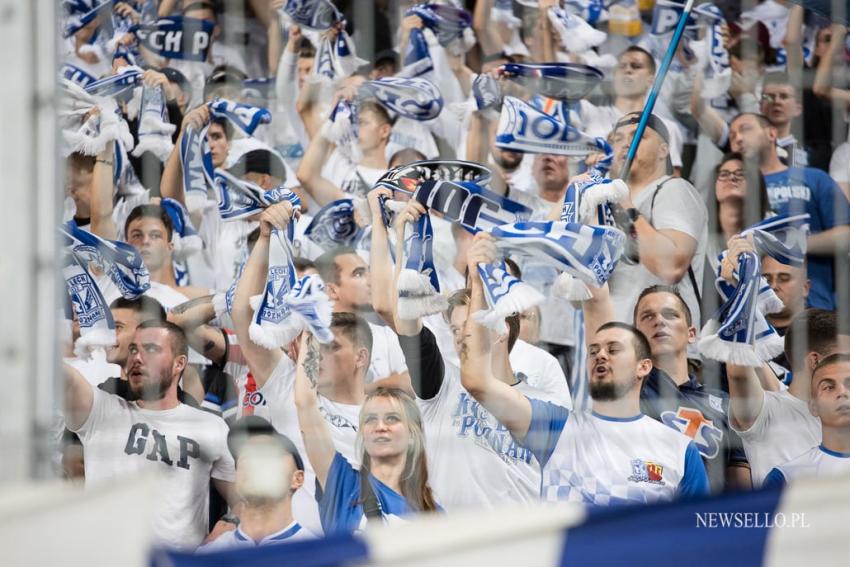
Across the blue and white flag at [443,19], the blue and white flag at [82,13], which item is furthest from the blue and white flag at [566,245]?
the blue and white flag at [82,13]

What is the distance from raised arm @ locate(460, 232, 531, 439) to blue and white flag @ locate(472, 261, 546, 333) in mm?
12

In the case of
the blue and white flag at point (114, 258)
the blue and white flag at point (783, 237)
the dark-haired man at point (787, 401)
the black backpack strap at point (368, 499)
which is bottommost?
the black backpack strap at point (368, 499)

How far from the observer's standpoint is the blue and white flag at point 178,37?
2133 millimetres

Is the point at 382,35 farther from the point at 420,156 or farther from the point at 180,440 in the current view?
the point at 180,440

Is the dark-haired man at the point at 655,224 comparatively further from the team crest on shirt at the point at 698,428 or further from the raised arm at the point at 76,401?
the raised arm at the point at 76,401

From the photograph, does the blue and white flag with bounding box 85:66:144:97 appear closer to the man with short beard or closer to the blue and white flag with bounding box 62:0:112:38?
the blue and white flag with bounding box 62:0:112:38

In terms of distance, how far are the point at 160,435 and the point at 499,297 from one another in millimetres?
749

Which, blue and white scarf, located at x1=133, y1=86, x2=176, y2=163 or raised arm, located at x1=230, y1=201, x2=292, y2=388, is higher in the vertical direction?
blue and white scarf, located at x1=133, y1=86, x2=176, y2=163

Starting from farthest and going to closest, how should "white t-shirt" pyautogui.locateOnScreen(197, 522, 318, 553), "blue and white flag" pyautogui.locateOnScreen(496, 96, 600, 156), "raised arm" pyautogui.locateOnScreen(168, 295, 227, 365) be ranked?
"blue and white flag" pyautogui.locateOnScreen(496, 96, 600, 156) → "raised arm" pyautogui.locateOnScreen(168, 295, 227, 365) → "white t-shirt" pyautogui.locateOnScreen(197, 522, 318, 553)

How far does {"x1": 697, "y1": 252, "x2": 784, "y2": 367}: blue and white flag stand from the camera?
2.16m

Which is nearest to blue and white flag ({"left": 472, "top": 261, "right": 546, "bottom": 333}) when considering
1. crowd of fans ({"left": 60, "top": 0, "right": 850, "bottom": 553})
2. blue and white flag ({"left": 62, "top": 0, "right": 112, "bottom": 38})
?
crowd of fans ({"left": 60, "top": 0, "right": 850, "bottom": 553})

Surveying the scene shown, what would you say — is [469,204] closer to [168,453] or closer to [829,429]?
[168,453]

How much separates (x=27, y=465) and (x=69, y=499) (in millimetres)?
158

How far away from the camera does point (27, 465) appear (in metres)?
1.30
